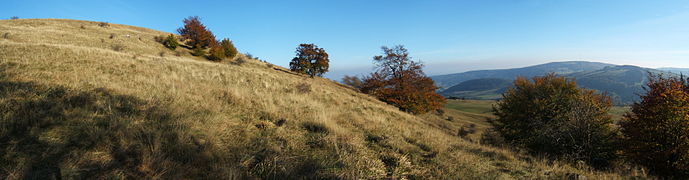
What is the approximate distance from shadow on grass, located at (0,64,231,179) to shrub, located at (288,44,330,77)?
1725 inches

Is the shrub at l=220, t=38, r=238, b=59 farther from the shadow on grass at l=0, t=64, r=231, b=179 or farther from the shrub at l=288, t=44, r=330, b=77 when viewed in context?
the shadow on grass at l=0, t=64, r=231, b=179

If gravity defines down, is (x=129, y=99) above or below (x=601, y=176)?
above

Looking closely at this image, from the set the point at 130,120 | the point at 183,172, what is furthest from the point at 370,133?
the point at 130,120

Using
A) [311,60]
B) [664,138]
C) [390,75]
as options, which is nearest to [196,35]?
[311,60]

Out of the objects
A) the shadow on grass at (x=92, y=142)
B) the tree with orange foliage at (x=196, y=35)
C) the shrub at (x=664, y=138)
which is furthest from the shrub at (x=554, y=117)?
the tree with orange foliage at (x=196, y=35)

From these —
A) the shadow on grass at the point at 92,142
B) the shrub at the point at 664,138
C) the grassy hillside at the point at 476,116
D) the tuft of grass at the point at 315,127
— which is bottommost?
the grassy hillside at the point at 476,116

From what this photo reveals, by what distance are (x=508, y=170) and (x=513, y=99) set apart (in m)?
22.7

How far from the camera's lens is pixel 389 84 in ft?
118

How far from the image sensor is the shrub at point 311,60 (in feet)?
161

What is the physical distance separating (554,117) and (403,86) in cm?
1791

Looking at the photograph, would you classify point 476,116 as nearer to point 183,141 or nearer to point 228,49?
point 228,49

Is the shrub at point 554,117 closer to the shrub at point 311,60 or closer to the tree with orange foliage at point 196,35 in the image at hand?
the shrub at point 311,60

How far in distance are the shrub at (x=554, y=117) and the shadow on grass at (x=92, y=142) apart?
15.2 meters

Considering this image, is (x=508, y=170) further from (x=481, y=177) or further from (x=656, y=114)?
(x=656, y=114)
